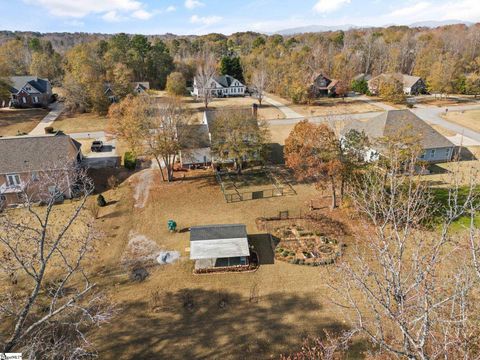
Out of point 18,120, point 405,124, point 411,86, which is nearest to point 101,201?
point 405,124

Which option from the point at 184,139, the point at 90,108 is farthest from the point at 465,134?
the point at 90,108

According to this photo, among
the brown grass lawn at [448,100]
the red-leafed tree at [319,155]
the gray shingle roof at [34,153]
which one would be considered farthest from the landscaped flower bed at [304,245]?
the brown grass lawn at [448,100]

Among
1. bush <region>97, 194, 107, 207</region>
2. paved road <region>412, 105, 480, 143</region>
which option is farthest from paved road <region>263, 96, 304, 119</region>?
bush <region>97, 194, 107, 207</region>

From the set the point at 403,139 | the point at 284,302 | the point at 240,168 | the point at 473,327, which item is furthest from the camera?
the point at 240,168

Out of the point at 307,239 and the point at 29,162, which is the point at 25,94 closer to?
the point at 29,162

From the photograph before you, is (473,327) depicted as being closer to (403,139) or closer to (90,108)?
(403,139)

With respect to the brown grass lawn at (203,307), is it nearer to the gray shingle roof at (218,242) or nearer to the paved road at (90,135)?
the gray shingle roof at (218,242)
